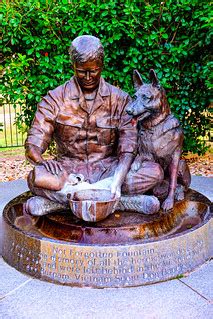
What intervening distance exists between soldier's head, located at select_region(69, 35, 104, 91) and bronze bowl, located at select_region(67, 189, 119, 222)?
988mm

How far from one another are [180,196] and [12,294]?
73.4 inches

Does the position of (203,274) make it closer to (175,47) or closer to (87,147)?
(87,147)

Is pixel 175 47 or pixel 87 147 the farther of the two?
pixel 175 47

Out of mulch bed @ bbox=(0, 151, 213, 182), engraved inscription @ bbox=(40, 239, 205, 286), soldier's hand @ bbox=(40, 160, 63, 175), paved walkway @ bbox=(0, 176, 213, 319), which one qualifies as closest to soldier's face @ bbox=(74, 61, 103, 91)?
soldier's hand @ bbox=(40, 160, 63, 175)

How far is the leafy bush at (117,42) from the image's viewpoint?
6.43m

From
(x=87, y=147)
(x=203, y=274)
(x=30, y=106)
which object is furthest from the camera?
(x=30, y=106)

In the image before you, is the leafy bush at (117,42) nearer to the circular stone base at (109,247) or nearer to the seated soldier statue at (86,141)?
the seated soldier statue at (86,141)

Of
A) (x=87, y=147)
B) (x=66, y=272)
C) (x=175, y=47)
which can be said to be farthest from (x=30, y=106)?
(x=66, y=272)

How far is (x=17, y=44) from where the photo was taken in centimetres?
705

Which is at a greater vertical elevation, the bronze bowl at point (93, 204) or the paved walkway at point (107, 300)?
the bronze bowl at point (93, 204)

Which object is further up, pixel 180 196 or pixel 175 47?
pixel 175 47

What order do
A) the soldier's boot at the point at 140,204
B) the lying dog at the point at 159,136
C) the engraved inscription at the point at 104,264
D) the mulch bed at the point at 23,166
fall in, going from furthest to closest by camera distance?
1. the mulch bed at the point at 23,166
2. the lying dog at the point at 159,136
3. the soldier's boot at the point at 140,204
4. the engraved inscription at the point at 104,264

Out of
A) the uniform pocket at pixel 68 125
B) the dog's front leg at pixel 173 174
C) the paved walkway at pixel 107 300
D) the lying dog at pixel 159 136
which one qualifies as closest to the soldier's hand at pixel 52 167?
the uniform pocket at pixel 68 125

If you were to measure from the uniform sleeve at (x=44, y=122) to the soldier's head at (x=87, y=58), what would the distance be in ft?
1.23
